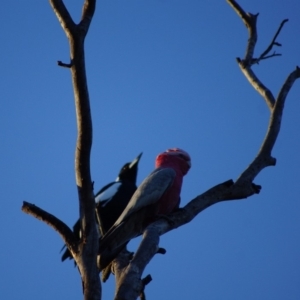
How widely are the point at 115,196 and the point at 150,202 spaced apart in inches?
99.7

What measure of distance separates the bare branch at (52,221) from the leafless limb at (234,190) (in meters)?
0.43

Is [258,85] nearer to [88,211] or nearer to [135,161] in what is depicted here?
[88,211]

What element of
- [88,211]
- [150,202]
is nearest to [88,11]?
[88,211]

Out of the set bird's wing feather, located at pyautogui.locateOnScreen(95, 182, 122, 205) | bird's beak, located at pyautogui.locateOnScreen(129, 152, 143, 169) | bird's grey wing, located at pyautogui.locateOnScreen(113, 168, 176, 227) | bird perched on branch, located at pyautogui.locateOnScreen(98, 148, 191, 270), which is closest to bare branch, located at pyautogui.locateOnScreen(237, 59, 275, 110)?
bird perched on branch, located at pyautogui.locateOnScreen(98, 148, 191, 270)

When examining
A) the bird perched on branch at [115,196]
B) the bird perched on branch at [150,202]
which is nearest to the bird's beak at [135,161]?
→ the bird perched on branch at [115,196]

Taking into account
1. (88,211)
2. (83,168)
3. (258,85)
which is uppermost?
(258,85)

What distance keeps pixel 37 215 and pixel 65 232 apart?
23 cm

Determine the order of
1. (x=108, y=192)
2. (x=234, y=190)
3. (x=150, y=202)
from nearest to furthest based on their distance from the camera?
(x=234, y=190) < (x=150, y=202) < (x=108, y=192)

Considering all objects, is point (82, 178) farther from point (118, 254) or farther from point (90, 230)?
point (118, 254)

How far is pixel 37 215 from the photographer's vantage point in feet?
12.4

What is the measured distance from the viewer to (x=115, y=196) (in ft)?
24.7

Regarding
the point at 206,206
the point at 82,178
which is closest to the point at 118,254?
the point at 206,206

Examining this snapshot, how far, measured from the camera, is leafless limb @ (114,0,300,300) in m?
3.45

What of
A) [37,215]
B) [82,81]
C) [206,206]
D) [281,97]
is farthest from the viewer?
[281,97]
